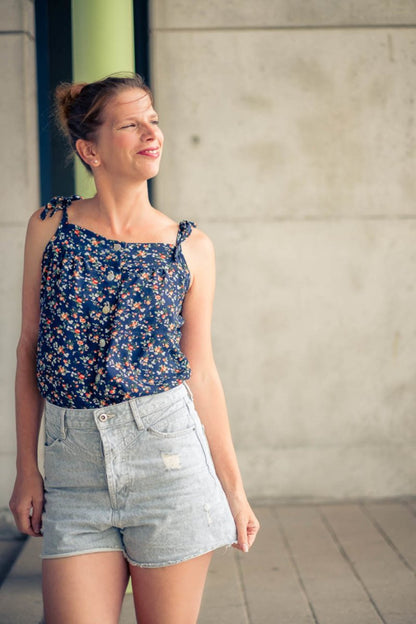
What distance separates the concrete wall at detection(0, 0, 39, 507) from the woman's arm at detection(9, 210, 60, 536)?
8.33ft

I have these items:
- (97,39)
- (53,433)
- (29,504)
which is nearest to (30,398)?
(53,433)

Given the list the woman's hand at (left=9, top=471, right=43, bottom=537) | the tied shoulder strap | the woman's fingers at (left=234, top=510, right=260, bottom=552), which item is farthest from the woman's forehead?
the woman's fingers at (left=234, top=510, right=260, bottom=552)

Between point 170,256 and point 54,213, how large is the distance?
36cm

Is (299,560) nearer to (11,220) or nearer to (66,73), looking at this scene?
(11,220)

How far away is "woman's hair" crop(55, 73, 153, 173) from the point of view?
2197 millimetres

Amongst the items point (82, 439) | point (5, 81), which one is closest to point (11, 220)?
point (5, 81)

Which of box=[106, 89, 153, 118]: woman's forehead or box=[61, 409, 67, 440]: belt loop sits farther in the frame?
box=[106, 89, 153, 118]: woman's forehead

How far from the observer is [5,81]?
455cm

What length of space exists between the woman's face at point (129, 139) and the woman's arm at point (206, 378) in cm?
24

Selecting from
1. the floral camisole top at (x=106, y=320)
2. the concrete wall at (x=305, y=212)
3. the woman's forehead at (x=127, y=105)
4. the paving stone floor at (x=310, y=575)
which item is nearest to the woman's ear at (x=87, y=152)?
the woman's forehead at (x=127, y=105)

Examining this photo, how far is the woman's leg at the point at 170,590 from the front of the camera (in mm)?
2002

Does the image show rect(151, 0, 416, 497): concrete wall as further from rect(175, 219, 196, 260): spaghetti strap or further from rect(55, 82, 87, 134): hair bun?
rect(175, 219, 196, 260): spaghetti strap

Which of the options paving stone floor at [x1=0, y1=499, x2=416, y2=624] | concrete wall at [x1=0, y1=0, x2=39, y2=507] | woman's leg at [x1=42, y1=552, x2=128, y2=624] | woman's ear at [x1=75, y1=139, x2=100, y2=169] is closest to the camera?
woman's leg at [x1=42, y1=552, x2=128, y2=624]

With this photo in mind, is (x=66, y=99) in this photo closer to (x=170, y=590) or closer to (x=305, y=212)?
(x=170, y=590)
